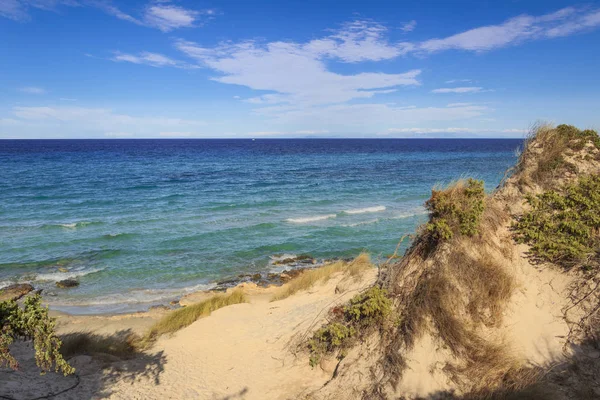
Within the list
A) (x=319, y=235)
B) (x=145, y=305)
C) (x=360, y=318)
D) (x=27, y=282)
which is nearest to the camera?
(x=360, y=318)

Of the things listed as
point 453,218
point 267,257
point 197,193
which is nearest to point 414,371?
point 453,218

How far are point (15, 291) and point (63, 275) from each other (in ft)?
6.51

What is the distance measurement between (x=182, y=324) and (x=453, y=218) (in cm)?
843

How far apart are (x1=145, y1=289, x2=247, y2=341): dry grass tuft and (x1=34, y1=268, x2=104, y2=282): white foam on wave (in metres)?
7.70

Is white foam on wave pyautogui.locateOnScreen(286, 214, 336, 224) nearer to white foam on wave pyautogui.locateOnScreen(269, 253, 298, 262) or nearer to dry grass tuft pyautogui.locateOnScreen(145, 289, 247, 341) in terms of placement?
white foam on wave pyautogui.locateOnScreen(269, 253, 298, 262)

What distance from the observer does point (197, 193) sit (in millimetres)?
36344

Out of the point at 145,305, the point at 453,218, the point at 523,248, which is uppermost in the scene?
the point at 453,218

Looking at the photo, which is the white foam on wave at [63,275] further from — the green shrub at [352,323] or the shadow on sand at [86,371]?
the green shrub at [352,323]

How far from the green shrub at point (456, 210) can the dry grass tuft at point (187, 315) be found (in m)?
7.73

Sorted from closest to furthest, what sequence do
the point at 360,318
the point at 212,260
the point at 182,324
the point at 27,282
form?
the point at 360,318, the point at 182,324, the point at 27,282, the point at 212,260

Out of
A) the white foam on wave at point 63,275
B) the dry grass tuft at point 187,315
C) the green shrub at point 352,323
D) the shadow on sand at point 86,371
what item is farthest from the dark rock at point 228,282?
the green shrub at point 352,323

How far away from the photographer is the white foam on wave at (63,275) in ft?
56.1

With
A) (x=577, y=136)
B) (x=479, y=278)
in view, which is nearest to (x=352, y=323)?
(x=479, y=278)

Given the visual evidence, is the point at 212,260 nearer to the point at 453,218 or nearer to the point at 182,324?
the point at 182,324
